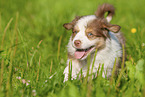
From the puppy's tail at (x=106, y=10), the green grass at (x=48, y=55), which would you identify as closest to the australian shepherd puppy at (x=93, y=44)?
the green grass at (x=48, y=55)

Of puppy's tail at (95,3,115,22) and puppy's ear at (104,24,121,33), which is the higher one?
puppy's tail at (95,3,115,22)

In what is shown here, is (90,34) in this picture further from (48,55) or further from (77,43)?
(48,55)

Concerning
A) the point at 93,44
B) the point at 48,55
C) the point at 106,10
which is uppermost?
the point at 106,10

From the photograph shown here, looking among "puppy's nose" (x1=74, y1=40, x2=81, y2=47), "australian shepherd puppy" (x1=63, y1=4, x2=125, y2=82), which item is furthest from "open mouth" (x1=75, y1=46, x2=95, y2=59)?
"puppy's nose" (x1=74, y1=40, x2=81, y2=47)

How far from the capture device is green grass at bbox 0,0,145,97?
2289mm

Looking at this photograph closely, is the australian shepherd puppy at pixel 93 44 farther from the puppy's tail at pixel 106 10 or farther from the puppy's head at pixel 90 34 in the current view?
the puppy's tail at pixel 106 10

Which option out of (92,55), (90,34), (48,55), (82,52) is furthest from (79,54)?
(48,55)

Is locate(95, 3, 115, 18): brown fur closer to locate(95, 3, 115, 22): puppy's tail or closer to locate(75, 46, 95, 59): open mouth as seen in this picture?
locate(95, 3, 115, 22): puppy's tail

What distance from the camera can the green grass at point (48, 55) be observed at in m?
2.29

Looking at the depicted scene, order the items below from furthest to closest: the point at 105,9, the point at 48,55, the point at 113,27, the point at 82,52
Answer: the point at 105,9 < the point at 48,55 < the point at 82,52 < the point at 113,27

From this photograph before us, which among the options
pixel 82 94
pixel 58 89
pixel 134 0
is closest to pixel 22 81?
pixel 58 89

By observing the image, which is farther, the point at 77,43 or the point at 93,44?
the point at 93,44

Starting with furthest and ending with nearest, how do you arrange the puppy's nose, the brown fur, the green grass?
the brown fur, the puppy's nose, the green grass

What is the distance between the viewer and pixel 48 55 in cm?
381
